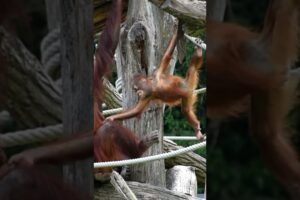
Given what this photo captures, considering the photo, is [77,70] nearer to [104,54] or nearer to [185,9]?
[104,54]

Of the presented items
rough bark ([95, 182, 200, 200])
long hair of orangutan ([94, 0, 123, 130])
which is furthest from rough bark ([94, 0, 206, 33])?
rough bark ([95, 182, 200, 200])

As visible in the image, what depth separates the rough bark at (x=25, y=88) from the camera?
49 centimetres

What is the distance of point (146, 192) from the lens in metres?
1.46

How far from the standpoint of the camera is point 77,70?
50cm

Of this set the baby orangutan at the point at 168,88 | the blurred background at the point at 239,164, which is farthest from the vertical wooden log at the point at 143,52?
the blurred background at the point at 239,164

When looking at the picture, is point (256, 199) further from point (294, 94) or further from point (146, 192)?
point (146, 192)

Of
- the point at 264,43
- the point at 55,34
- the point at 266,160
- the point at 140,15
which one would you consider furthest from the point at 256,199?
the point at 140,15

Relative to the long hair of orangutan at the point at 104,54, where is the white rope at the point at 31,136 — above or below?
below

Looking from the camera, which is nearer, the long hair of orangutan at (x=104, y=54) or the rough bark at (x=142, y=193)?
the long hair of orangutan at (x=104, y=54)

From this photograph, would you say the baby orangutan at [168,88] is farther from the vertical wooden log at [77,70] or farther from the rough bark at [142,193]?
the vertical wooden log at [77,70]

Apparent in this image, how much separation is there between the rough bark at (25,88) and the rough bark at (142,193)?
960 mm

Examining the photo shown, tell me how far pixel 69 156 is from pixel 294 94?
0.75ft

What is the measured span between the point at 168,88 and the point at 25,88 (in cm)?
120

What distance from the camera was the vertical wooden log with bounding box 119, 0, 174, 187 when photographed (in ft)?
4.07
